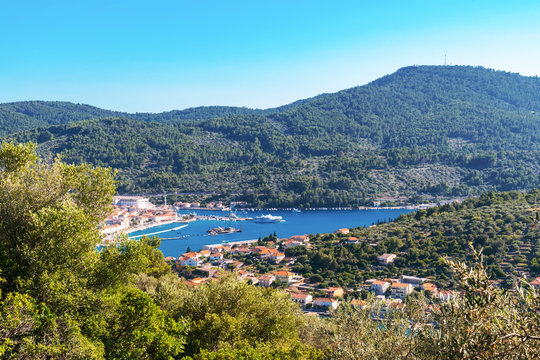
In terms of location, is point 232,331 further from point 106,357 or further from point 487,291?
point 487,291

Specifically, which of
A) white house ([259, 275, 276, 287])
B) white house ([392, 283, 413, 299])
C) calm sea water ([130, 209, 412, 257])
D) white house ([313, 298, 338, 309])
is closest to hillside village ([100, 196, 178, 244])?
calm sea water ([130, 209, 412, 257])

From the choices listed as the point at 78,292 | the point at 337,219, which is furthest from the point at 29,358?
the point at 337,219

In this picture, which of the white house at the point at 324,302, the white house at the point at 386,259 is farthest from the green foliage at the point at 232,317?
the white house at the point at 386,259

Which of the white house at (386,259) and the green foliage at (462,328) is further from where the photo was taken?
the white house at (386,259)

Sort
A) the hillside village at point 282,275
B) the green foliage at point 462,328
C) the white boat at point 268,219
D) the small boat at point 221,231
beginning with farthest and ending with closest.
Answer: the white boat at point 268,219, the small boat at point 221,231, the hillside village at point 282,275, the green foliage at point 462,328

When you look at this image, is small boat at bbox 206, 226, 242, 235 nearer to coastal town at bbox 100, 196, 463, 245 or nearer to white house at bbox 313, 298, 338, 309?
coastal town at bbox 100, 196, 463, 245

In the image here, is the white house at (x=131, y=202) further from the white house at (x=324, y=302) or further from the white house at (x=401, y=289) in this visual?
the white house at (x=401, y=289)

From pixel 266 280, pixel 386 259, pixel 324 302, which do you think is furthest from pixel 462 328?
pixel 386 259
